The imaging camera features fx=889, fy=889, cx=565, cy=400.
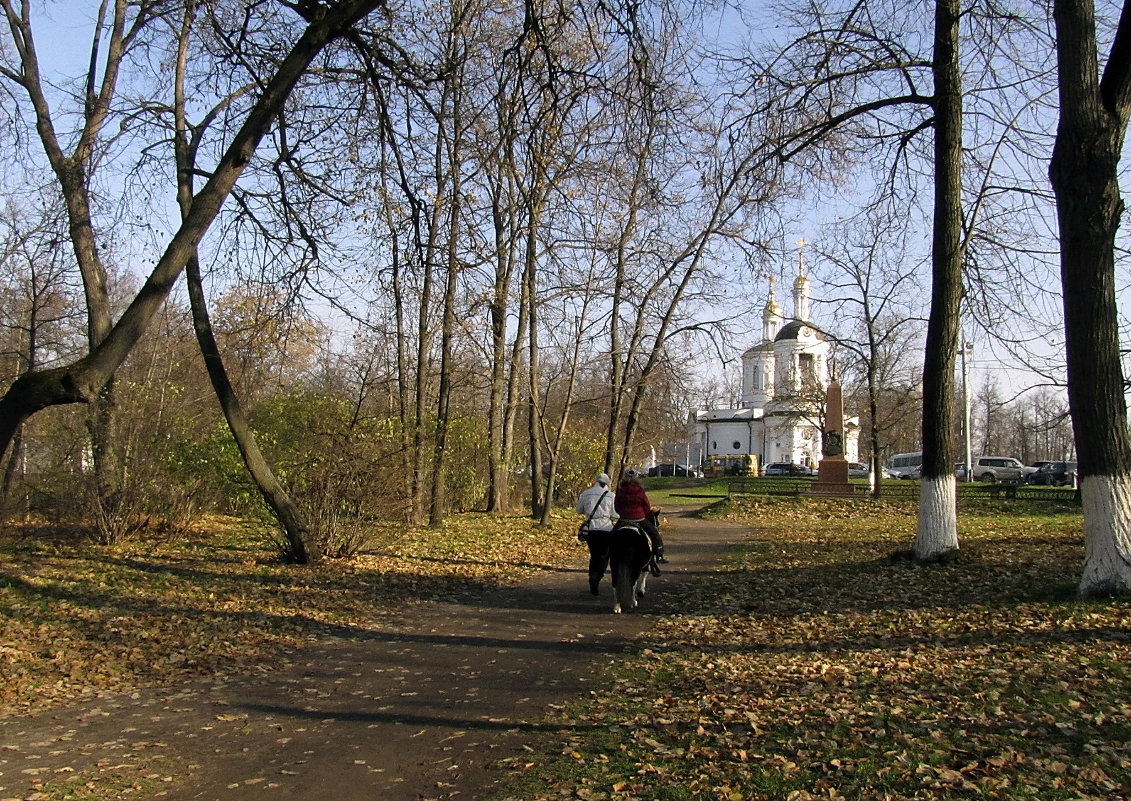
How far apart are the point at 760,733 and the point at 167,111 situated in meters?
11.7

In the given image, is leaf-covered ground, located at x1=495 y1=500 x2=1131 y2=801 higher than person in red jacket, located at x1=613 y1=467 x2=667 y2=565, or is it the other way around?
person in red jacket, located at x1=613 y1=467 x2=667 y2=565

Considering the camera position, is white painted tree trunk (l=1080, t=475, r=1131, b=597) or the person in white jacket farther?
the person in white jacket

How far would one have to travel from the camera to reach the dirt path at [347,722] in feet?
16.3

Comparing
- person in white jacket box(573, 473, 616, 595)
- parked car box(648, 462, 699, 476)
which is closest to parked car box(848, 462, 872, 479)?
parked car box(648, 462, 699, 476)

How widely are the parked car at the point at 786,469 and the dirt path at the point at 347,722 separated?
206 ft

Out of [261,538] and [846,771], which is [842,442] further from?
[846,771]

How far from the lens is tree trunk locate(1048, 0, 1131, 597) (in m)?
8.78

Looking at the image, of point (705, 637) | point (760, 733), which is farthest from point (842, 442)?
point (760, 733)

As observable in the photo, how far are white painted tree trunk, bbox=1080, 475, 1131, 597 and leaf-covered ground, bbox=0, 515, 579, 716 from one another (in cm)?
757

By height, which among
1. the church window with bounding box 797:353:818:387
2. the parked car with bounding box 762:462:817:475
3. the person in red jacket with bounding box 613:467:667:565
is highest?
the church window with bounding box 797:353:818:387

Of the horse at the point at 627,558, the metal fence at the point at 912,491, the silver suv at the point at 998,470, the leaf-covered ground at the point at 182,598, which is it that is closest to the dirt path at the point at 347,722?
the leaf-covered ground at the point at 182,598

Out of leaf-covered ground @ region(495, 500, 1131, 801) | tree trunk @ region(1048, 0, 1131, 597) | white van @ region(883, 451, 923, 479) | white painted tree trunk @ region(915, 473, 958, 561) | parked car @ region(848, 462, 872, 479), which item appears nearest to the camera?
leaf-covered ground @ region(495, 500, 1131, 801)

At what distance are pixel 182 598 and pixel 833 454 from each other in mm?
A: 31116

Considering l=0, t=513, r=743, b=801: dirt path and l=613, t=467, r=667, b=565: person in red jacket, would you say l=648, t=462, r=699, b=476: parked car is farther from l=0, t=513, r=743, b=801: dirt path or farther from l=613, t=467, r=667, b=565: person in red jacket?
l=0, t=513, r=743, b=801: dirt path
